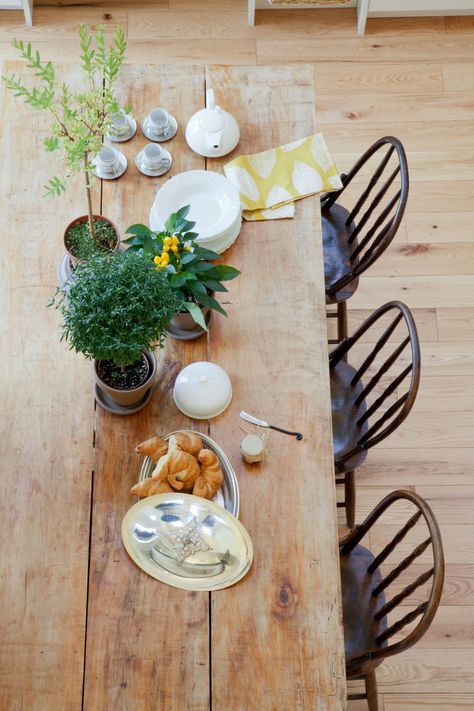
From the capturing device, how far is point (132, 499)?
170 centimetres

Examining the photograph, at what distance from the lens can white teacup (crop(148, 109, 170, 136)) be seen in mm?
2012

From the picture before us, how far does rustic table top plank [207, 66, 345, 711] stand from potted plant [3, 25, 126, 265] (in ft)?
1.09

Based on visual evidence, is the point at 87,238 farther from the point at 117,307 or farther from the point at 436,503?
the point at 436,503

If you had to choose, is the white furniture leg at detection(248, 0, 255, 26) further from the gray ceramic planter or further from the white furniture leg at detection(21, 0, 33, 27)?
the gray ceramic planter

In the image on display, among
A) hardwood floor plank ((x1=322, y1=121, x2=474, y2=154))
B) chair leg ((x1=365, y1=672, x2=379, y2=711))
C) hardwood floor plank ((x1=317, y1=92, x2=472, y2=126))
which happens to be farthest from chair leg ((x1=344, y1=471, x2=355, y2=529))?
hardwood floor plank ((x1=317, y1=92, x2=472, y2=126))

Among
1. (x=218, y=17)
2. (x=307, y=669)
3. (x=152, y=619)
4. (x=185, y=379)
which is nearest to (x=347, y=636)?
(x=307, y=669)

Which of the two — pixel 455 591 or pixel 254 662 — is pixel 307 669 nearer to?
pixel 254 662

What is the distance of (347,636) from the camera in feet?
6.30

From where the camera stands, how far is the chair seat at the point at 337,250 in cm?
236

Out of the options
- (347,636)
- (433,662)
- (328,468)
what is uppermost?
(328,468)

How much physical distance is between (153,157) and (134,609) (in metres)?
1.08

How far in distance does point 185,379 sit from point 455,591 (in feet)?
4.16

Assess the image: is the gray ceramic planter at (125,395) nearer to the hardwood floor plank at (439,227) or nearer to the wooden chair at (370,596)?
the wooden chair at (370,596)

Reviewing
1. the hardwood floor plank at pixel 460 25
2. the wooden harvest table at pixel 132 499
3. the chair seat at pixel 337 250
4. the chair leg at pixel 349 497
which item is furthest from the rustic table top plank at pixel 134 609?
the hardwood floor plank at pixel 460 25
